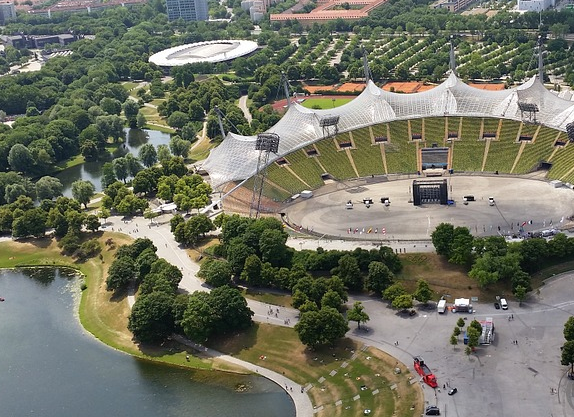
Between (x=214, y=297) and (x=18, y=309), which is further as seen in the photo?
(x=18, y=309)

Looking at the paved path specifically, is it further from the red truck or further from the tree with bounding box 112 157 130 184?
the red truck

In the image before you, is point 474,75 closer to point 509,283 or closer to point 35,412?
point 509,283

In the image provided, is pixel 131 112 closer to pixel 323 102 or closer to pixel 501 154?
pixel 323 102

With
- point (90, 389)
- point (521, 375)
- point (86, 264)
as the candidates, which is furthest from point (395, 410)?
point (86, 264)

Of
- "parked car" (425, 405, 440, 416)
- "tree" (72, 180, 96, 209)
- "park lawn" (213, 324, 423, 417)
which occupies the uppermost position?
"parked car" (425, 405, 440, 416)

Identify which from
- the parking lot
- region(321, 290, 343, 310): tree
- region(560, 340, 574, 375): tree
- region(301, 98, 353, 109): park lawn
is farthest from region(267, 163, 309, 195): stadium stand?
region(560, 340, 574, 375): tree

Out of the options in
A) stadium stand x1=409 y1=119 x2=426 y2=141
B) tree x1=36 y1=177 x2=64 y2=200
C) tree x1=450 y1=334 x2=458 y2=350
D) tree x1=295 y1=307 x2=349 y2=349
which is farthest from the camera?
tree x1=36 y1=177 x2=64 y2=200

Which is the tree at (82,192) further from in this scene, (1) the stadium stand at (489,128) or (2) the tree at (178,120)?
(1) the stadium stand at (489,128)
